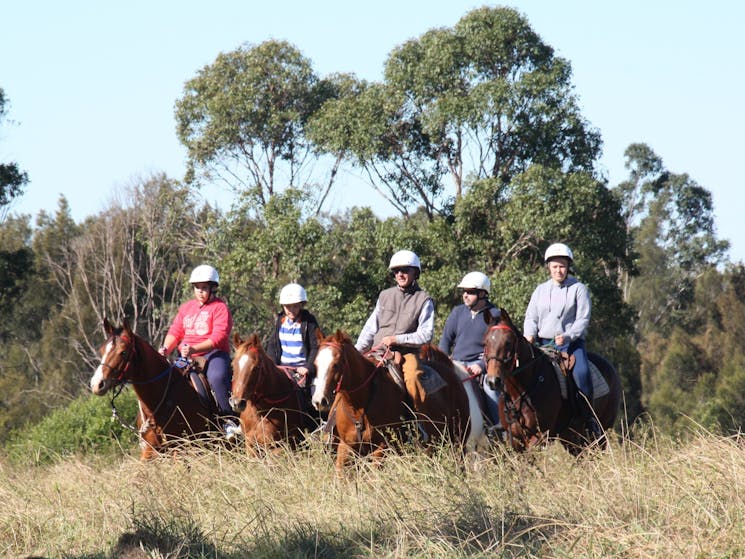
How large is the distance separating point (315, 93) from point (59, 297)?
19.2m

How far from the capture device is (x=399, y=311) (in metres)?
11.6

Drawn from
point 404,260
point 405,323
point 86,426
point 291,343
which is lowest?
point 86,426

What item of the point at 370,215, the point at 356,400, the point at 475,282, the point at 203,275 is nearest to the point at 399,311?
the point at 475,282

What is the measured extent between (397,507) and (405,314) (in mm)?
3613

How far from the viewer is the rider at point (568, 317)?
38.3 feet

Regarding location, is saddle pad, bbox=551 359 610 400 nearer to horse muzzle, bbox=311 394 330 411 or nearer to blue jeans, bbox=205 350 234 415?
horse muzzle, bbox=311 394 330 411

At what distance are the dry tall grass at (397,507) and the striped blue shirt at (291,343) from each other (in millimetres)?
1793

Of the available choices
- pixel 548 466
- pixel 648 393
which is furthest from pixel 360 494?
pixel 648 393

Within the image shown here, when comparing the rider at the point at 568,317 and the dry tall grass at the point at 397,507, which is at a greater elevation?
the rider at the point at 568,317

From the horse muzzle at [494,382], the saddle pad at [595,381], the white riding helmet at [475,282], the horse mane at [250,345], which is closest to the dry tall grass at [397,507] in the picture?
the horse muzzle at [494,382]

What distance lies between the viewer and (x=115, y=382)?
36.3 ft

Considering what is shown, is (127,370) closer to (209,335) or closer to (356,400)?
(209,335)

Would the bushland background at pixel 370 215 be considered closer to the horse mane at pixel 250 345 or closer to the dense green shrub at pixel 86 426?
the dense green shrub at pixel 86 426

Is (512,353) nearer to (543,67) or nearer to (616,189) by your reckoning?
(543,67)
